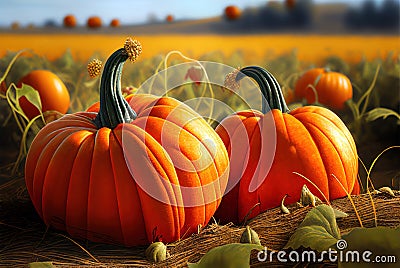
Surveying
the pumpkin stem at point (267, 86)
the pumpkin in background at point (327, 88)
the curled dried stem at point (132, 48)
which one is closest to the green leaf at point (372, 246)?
the pumpkin stem at point (267, 86)

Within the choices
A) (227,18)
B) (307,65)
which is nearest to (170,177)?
(227,18)

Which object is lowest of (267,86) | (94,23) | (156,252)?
(156,252)

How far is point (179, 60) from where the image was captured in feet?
7.41

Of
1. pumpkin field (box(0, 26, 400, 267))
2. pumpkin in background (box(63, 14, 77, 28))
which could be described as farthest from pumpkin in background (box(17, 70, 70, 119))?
pumpkin field (box(0, 26, 400, 267))

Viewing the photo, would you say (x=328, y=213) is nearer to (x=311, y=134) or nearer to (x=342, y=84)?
(x=311, y=134)

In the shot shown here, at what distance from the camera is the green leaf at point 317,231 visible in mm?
1124

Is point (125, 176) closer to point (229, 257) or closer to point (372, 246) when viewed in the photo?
point (229, 257)

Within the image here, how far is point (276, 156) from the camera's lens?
1358 millimetres

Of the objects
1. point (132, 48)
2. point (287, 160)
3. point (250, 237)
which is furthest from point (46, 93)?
point (250, 237)

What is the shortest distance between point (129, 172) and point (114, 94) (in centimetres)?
16

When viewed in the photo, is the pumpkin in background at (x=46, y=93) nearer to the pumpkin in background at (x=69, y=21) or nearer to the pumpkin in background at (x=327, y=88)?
the pumpkin in background at (x=69, y=21)

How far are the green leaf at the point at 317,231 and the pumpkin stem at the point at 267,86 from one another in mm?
298

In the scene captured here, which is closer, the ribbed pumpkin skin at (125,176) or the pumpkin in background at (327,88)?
the ribbed pumpkin skin at (125,176)

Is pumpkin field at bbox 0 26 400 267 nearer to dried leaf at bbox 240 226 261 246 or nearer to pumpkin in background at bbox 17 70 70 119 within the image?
dried leaf at bbox 240 226 261 246
